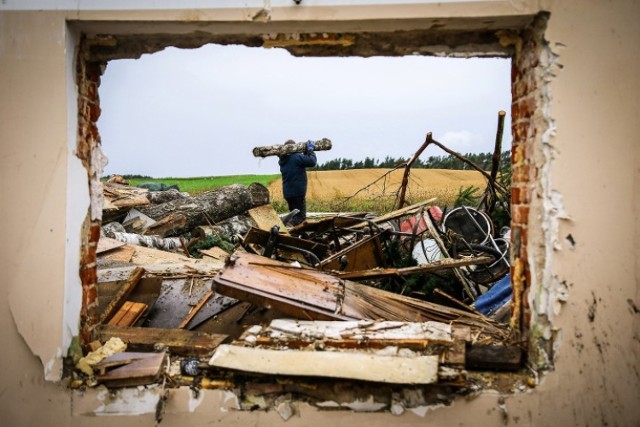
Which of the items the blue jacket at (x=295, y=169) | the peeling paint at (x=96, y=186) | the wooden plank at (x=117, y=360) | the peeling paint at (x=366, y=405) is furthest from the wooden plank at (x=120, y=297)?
the blue jacket at (x=295, y=169)

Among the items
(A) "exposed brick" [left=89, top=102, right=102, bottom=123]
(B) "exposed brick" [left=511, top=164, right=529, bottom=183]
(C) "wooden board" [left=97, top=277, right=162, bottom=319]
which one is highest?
(A) "exposed brick" [left=89, top=102, right=102, bottom=123]

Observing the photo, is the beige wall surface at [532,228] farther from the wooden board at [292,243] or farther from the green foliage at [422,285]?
the wooden board at [292,243]

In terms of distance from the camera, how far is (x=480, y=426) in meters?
2.67

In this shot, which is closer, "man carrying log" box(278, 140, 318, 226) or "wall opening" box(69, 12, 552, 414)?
"wall opening" box(69, 12, 552, 414)

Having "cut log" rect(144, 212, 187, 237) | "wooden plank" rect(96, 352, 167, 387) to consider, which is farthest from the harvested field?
"wooden plank" rect(96, 352, 167, 387)

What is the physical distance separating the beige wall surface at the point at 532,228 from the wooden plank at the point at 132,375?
3.3 inches

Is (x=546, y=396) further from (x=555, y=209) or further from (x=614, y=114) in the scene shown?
(x=614, y=114)

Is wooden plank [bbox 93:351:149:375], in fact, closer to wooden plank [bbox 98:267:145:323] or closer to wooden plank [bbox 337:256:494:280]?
wooden plank [bbox 98:267:145:323]

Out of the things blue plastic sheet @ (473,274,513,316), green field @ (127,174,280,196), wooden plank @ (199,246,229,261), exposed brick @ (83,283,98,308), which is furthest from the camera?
green field @ (127,174,280,196)

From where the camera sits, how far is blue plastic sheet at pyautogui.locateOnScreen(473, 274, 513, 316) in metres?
4.20

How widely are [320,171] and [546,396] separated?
2498 cm

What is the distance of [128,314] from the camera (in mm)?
3760

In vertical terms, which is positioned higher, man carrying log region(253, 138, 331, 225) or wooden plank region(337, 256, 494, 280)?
man carrying log region(253, 138, 331, 225)

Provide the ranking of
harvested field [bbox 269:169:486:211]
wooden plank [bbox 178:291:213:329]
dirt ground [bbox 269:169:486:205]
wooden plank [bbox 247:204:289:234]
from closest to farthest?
wooden plank [bbox 178:291:213:329], wooden plank [bbox 247:204:289:234], harvested field [bbox 269:169:486:211], dirt ground [bbox 269:169:486:205]
